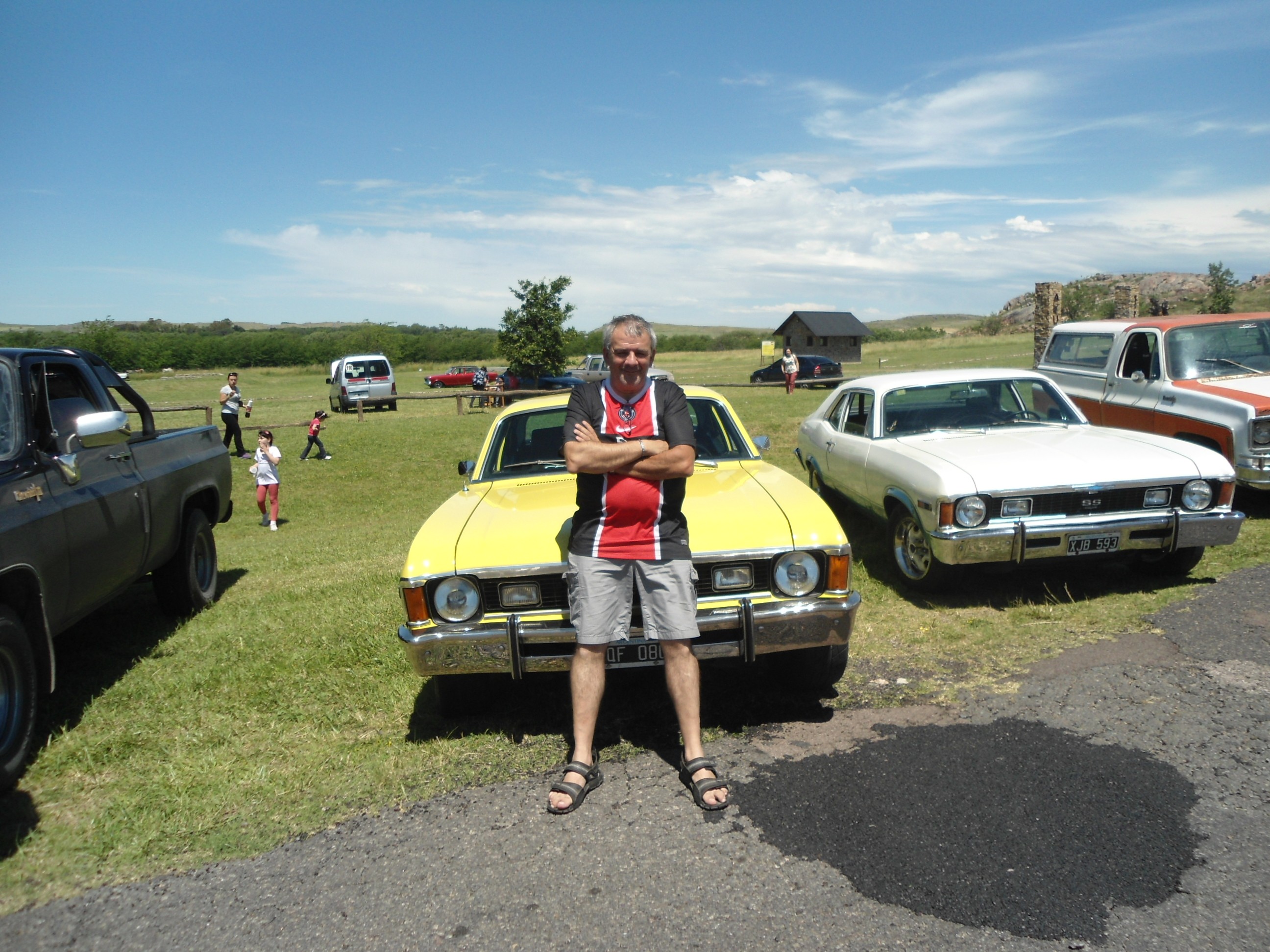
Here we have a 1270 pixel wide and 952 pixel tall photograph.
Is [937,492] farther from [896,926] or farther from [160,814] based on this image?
[160,814]

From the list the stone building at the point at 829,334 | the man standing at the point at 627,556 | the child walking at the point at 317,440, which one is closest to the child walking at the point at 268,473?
the child walking at the point at 317,440

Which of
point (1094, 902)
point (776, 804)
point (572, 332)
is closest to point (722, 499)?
point (776, 804)

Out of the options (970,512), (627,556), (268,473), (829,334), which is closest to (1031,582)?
(970,512)

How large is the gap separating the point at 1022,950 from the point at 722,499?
2409mm

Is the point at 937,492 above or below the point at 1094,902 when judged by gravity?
above

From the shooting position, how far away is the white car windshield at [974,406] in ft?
23.9

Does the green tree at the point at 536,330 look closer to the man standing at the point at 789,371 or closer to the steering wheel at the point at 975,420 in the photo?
the man standing at the point at 789,371

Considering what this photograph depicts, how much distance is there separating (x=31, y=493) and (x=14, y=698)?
41.0 inches

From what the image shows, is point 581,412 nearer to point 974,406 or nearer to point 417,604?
point 417,604

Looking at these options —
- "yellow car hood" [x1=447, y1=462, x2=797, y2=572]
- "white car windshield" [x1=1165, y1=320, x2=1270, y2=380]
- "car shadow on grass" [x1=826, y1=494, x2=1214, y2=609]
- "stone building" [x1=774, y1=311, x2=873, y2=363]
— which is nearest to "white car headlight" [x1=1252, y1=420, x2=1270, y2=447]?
"white car windshield" [x1=1165, y1=320, x2=1270, y2=380]

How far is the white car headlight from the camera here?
7488mm

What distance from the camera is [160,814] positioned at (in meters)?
3.60

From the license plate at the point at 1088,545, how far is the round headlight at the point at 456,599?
381cm

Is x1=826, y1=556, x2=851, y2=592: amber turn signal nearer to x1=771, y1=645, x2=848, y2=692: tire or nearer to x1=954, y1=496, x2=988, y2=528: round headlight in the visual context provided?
x1=771, y1=645, x2=848, y2=692: tire
